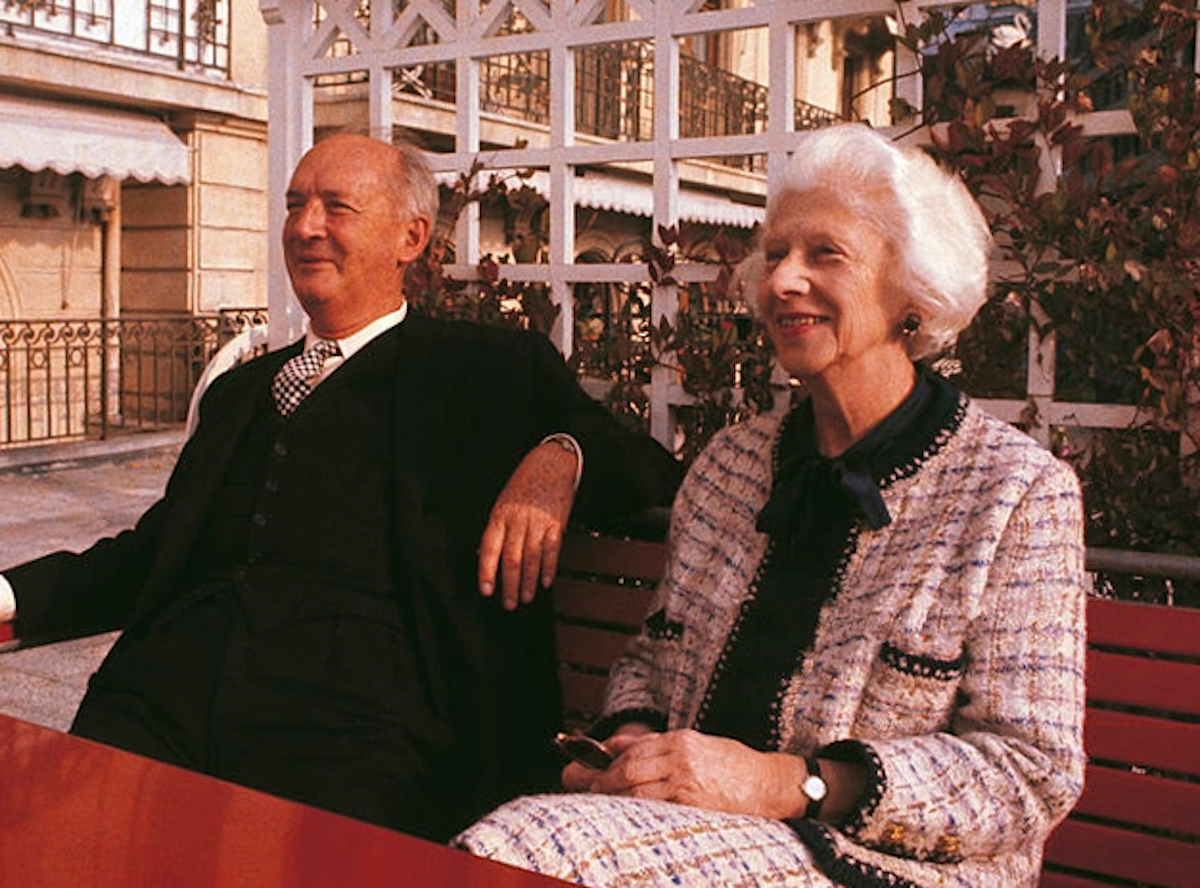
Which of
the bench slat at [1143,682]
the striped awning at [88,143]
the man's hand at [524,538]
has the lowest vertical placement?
the bench slat at [1143,682]

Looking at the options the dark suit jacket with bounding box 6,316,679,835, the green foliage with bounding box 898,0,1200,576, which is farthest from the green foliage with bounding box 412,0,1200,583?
the dark suit jacket with bounding box 6,316,679,835

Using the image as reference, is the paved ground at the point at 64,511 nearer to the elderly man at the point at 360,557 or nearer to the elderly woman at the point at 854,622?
the elderly man at the point at 360,557

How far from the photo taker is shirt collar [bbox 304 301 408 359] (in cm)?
261

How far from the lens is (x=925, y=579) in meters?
1.70

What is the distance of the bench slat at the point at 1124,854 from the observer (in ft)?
6.20

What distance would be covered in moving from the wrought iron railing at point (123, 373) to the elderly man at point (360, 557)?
11757mm

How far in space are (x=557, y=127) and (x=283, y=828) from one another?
208 centimetres

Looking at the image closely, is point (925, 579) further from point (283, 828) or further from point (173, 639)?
point (173, 639)

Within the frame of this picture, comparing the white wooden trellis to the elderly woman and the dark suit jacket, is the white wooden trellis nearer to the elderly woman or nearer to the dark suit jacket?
the dark suit jacket

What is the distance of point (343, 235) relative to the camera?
259 centimetres

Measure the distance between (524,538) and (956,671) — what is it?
75 centimetres

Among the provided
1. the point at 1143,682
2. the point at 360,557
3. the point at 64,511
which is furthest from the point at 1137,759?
the point at 64,511

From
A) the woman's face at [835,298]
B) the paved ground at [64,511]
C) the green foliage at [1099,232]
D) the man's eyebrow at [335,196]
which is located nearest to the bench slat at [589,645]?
the green foliage at [1099,232]

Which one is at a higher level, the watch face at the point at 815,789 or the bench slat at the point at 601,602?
the bench slat at the point at 601,602
